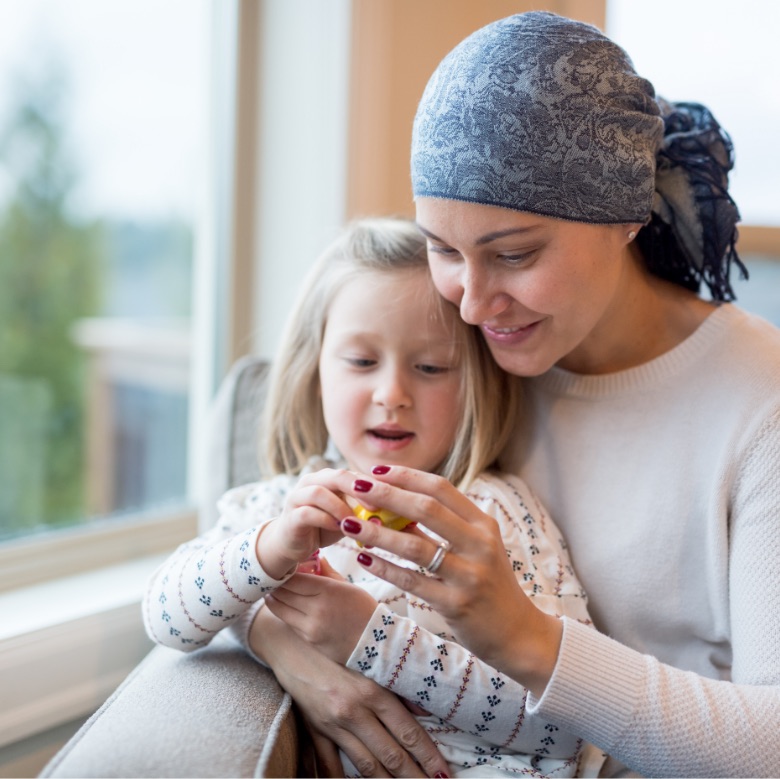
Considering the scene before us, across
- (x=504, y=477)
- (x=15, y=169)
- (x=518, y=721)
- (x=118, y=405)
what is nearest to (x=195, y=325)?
(x=118, y=405)

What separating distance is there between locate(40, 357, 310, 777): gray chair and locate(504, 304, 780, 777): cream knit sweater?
326 mm

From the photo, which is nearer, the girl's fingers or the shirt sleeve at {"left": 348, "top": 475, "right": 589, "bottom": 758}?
→ the girl's fingers

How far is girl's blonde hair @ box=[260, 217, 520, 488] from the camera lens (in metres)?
1.40

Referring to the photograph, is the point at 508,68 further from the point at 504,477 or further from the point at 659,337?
the point at 504,477

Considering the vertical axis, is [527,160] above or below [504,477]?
above

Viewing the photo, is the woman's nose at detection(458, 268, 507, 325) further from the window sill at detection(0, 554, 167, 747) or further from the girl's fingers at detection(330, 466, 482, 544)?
the window sill at detection(0, 554, 167, 747)

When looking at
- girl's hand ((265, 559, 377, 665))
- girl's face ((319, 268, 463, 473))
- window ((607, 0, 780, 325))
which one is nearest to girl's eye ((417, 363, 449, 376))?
girl's face ((319, 268, 463, 473))

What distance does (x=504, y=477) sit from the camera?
1431 mm

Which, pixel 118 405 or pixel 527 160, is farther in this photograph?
pixel 118 405

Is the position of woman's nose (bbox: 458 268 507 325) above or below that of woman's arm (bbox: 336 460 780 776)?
above

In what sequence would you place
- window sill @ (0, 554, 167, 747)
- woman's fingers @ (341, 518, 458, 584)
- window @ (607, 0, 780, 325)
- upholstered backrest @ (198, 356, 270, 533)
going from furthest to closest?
1. window @ (607, 0, 780, 325)
2. upholstered backrest @ (198, 356, 270, 533)
3. window sill @ (0, 554, 167, 747)
4. woman's fingers @ (341, 518, 458, 584)

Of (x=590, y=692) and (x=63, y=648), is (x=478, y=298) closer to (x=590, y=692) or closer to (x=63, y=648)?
(x=590, y=692)

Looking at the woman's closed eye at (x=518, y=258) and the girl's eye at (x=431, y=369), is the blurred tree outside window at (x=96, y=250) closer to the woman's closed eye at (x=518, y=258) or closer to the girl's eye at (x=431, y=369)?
the girl's eye at (x=431, y=369)

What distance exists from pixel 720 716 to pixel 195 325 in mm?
1568
